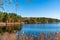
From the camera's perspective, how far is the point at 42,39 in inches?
184

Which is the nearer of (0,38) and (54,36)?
(54,36)

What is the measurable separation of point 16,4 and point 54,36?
4.66 feet

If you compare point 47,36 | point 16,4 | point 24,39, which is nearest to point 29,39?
point 24,39

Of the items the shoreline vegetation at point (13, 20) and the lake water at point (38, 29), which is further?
the lake water at point (38, 29)

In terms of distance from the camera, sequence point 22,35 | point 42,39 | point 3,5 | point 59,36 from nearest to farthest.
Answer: point 3,5 → point 59,36 → point 42,39 → point 22,35

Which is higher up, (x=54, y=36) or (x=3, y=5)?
(x=3, y=5)

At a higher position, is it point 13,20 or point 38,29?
point 13,20

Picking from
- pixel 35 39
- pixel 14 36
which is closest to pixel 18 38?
pixel 14 36

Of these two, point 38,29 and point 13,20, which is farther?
point 38,29

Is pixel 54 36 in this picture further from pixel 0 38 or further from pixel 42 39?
pixel 0 38

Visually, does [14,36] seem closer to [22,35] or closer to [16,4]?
[22,35]

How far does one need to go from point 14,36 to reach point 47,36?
1.00 m

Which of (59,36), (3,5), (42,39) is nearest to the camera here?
(3,5)

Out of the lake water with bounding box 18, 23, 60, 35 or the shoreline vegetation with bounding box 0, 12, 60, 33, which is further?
the lake water with bounding box 18, 23, 60, 35
